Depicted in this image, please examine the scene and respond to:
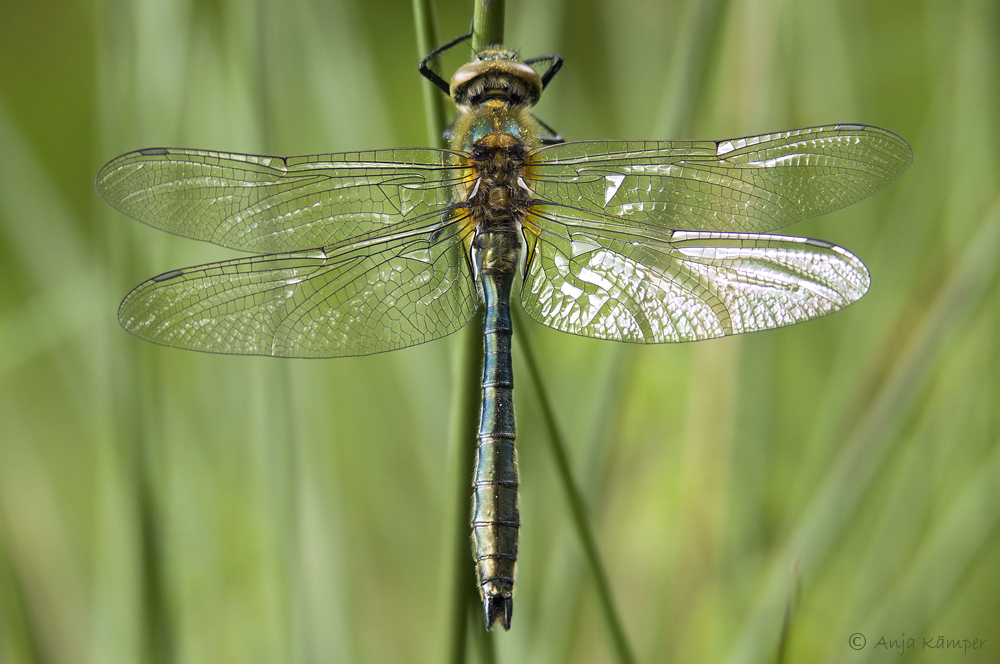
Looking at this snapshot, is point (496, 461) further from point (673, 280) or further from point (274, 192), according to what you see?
point (274, 192)

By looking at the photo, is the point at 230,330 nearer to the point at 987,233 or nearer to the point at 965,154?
the point at 987,233

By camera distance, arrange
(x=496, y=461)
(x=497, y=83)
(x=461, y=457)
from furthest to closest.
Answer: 1. (x=497, y=83)
2. (x=496, y=461)
3. (x=461, y=457)

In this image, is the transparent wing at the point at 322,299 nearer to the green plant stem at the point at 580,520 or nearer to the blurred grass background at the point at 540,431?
the blurred grass background at the point at 540,431

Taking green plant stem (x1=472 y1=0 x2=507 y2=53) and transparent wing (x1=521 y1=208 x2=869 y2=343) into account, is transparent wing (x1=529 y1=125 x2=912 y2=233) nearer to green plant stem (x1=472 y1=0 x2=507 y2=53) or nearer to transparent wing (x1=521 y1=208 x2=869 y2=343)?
transparent wing (x1=521 y1=208 x2=869 y2=343)

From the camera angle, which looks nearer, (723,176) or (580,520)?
(580,520)

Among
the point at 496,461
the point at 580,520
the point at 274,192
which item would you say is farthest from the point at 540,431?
the point at 274,192

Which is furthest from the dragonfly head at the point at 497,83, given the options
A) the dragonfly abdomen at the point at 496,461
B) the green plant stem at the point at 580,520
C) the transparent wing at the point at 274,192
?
the green plant stem at the point at 580,520

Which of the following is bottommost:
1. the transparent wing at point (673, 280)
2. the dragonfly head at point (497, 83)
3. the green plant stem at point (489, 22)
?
the transparent wing at point (673, 280)
